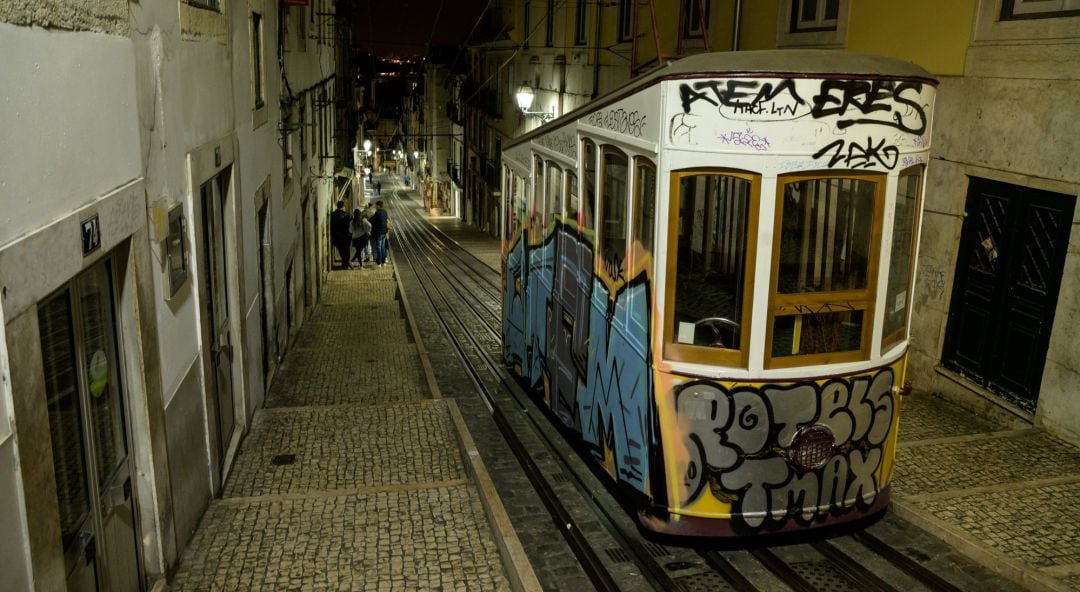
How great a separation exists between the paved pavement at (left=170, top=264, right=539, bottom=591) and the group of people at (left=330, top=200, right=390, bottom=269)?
1238 cm

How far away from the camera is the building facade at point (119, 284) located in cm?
314

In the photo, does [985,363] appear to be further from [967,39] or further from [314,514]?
[314,514]

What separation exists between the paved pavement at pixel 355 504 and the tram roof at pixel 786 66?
324cm

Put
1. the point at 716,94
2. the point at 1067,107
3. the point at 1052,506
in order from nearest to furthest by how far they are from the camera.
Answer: the point at 716,94 → the point at 1052,506 → the point at 1067,107

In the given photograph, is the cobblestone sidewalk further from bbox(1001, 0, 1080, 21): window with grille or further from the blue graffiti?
bbox(1001, 0, 1080, 21): window with grille

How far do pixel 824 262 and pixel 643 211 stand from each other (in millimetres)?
1186

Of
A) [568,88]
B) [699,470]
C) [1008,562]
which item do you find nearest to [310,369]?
[699,470]

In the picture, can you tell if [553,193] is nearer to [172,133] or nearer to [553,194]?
[553,194]

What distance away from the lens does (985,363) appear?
8.24 meters

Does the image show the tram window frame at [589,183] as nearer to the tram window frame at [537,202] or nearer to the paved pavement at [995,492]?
the tram window frame at [537,202]

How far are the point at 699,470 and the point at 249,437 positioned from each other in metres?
4.48

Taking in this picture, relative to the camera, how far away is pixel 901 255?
17.9ft

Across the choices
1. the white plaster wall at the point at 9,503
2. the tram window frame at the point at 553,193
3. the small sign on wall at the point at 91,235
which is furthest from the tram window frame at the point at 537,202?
the white plaster wall at the point at 9,503

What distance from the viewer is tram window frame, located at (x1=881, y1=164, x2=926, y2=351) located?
5284 millimetres
